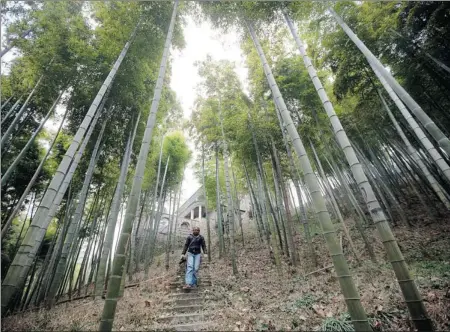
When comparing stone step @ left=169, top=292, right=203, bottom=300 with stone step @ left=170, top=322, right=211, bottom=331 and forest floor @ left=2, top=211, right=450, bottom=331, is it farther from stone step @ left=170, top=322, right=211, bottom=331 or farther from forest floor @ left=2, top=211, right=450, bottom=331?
stone step @ left=170, top=322, right=211, bottom=331

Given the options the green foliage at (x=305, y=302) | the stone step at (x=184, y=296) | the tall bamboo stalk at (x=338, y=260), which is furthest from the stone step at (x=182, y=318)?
the tall bamboo stalk at (x=338, y=260)

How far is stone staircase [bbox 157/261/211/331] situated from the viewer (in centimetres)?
330

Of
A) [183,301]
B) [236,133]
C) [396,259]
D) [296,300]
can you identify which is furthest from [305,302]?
[236,133]

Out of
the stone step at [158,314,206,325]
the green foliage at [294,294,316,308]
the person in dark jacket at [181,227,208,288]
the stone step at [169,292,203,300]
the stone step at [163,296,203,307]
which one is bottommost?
the stone step at [158,314,206,325]

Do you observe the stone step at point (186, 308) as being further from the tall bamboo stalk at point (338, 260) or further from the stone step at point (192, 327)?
the tall bamboo stalk at point (338, 260)

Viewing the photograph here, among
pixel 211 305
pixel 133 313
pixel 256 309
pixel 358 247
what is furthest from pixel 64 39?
pixel 358 247

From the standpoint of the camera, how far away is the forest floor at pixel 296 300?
270cm

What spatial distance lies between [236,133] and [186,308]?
5358mm

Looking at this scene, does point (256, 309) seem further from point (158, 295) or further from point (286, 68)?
point (286, 68)

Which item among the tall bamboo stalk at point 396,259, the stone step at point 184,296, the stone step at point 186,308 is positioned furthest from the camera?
the stone step at point 184,296

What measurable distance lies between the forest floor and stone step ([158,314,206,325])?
0.17 m

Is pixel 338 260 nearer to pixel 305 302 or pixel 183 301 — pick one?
pixel 305 302

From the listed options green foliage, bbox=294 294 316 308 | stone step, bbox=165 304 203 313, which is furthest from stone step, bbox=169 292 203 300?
green foliage, bbox=294 294 316 308

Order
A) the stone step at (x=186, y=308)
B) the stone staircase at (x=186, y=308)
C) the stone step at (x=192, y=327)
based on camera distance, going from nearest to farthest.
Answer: the stone step at (x=192, y=327), the stone staircase at (x=186, y=308), the stone step at (x=186, y=308)
